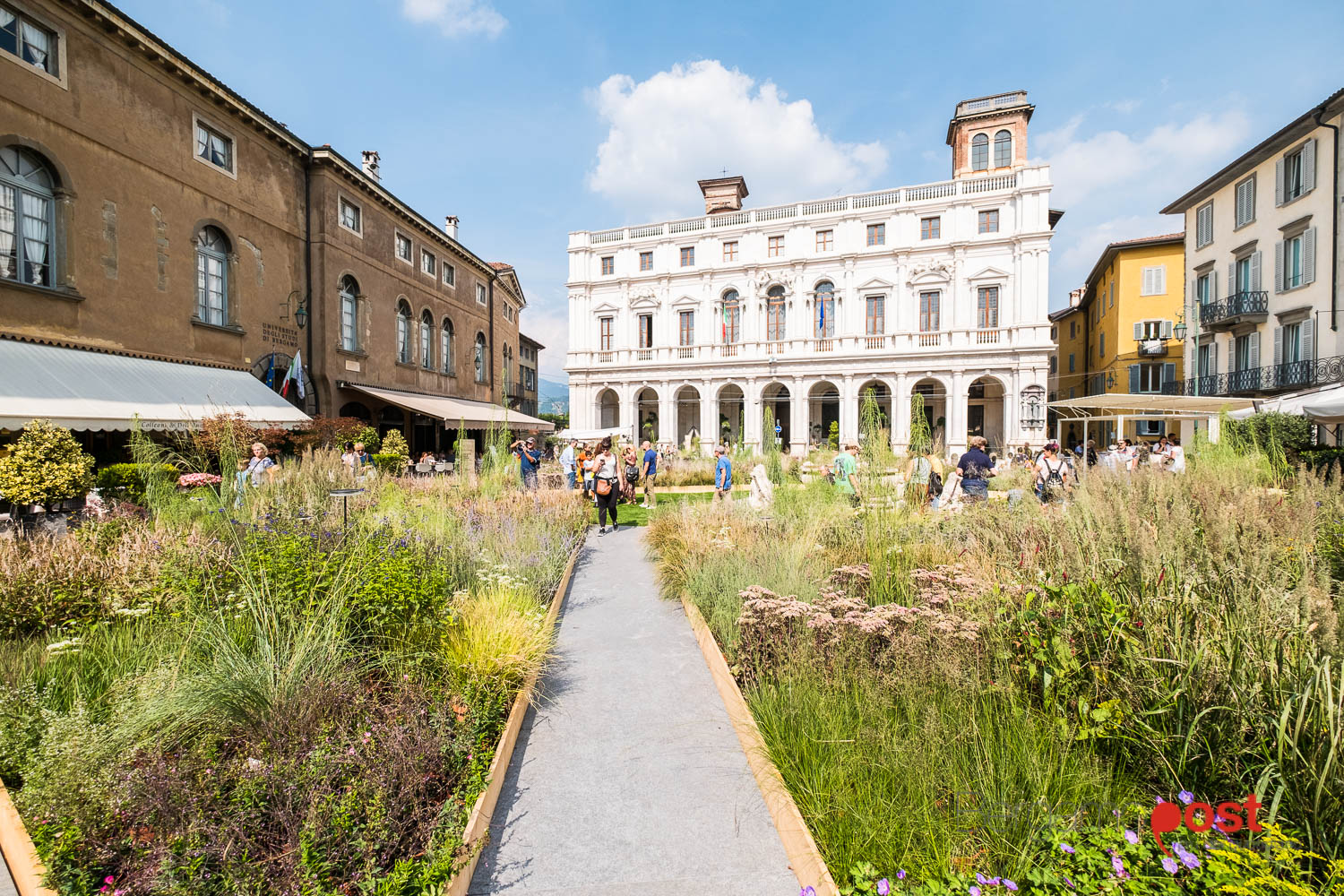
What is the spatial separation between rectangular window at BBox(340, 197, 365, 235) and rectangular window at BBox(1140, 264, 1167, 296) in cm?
3384

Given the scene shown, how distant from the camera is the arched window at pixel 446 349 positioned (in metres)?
23.8

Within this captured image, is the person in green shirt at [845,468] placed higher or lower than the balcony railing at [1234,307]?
lower

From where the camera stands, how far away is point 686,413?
36125 millimetres

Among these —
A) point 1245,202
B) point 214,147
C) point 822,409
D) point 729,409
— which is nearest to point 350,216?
point 214,147

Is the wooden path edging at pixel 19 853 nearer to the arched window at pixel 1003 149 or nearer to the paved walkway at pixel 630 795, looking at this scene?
the paved walkway at pixel 630 795

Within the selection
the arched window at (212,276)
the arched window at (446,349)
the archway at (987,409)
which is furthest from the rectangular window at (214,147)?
the archway at (987,409)

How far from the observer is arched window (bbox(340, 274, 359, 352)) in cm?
1773

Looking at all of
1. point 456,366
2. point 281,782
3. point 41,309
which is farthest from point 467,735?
point 456,366

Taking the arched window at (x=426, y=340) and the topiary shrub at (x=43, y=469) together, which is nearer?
the topiary shrub at (x=43, y=469)

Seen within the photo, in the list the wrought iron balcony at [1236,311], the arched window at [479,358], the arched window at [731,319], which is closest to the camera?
the wrought iron balcony at [1236,311]

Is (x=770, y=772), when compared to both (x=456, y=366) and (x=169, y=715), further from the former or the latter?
(x=456, y=366)

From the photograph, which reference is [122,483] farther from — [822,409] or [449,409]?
[822,409]

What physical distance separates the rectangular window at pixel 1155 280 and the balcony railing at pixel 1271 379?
5.62 metres

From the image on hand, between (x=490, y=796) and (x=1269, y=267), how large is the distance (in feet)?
92.6
